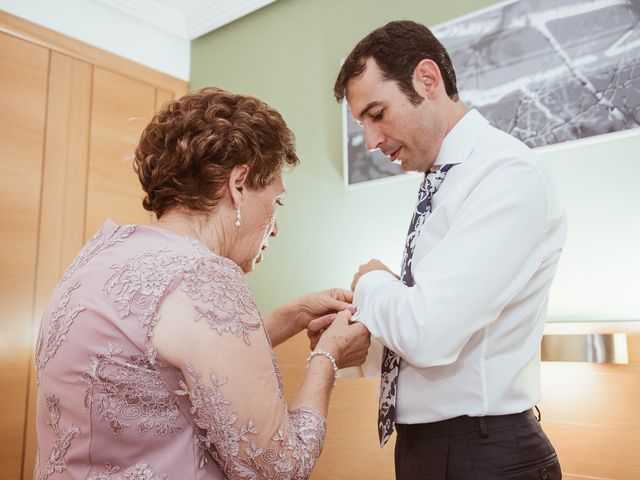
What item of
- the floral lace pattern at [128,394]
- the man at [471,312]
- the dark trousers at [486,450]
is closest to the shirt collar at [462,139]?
the man at [471,312]

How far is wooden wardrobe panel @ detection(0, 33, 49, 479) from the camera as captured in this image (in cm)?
276

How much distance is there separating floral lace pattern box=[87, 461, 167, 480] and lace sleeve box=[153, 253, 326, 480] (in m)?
0.10

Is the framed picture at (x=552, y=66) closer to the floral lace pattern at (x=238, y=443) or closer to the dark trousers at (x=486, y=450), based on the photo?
the dark trousers at (x=486, y=450)

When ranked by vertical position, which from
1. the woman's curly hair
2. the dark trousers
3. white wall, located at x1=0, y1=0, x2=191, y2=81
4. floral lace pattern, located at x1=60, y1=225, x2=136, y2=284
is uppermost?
white wall, located at x1=0, y1=0, x2=191, y2=81

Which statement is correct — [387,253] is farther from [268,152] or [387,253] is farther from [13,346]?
[13,346]

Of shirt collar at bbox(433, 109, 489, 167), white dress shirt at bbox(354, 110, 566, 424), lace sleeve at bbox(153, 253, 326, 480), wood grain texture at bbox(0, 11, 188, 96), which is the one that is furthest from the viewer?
wood grain texture at bbox(0, 11, 188, 96)

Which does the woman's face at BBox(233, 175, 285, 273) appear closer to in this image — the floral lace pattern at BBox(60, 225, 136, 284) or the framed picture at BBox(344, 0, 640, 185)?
the floral lace pattern at BBox(60, 225, 136, 284)

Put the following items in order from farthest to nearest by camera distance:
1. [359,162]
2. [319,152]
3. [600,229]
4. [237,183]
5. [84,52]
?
[84,52] → [319,152] → [359,162] → [600,229] → [237,183]

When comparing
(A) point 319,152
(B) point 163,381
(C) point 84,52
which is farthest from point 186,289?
(C) point 84,52

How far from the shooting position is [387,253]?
2.62m

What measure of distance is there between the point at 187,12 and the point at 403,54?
8.23 feet

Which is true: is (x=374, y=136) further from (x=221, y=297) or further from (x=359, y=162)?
(x=359, y=162)

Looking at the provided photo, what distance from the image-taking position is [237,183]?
4.07 ft

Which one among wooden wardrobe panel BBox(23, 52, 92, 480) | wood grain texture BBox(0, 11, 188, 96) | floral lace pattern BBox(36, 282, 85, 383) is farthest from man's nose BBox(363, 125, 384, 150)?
wood grain texture BBox(0, 11, 188, 96)
